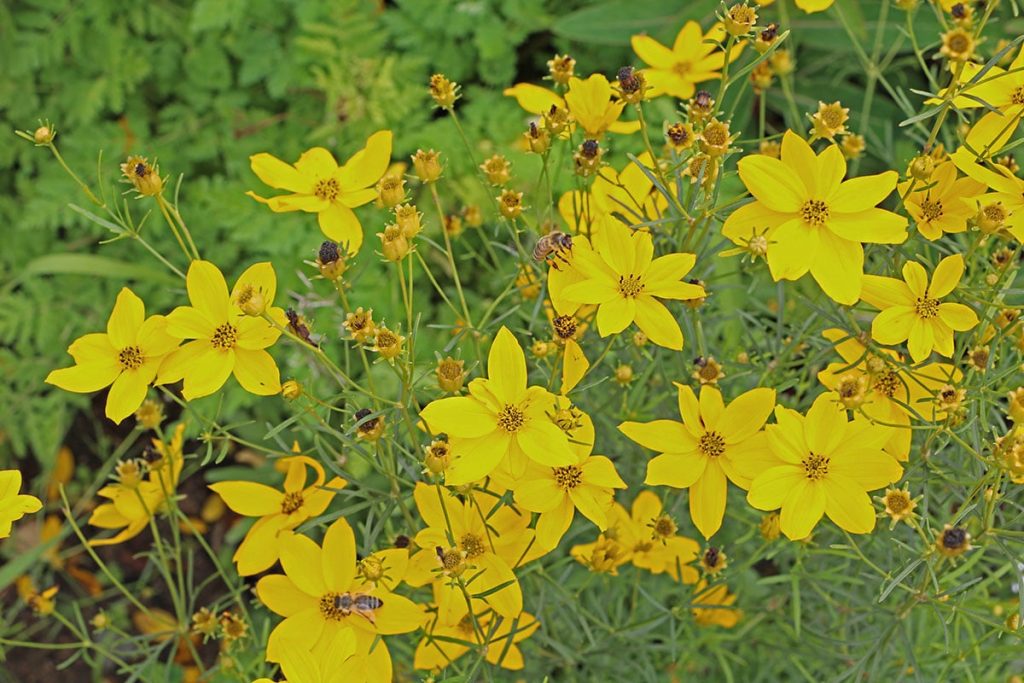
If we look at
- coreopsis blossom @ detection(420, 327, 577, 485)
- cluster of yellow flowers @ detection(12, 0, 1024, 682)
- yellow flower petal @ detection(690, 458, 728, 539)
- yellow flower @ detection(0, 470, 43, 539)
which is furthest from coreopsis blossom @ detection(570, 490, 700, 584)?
yellow flower @ detection(0, 470, 43, 539)

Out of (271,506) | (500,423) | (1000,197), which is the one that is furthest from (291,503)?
(1000,197)

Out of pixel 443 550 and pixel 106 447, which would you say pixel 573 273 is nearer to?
pixel 443 550

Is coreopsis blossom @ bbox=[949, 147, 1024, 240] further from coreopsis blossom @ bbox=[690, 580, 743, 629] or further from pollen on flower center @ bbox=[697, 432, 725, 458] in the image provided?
coreopsis blossom @ bbox=[690, 580, 743, 629]

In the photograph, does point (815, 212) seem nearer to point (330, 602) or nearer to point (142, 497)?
point (330, 602)

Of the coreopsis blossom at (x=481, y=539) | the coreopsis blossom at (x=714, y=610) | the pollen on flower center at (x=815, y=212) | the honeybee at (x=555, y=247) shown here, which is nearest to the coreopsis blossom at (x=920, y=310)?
the pollen on flower center at (x=815, y=212)

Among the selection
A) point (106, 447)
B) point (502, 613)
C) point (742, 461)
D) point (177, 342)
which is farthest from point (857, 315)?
point (106, 447)

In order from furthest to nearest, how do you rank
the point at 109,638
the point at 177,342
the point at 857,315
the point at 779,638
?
1. the point at 109,638
2. the point at 779,638
3. the point at 857,315
4. the point at 177,342
